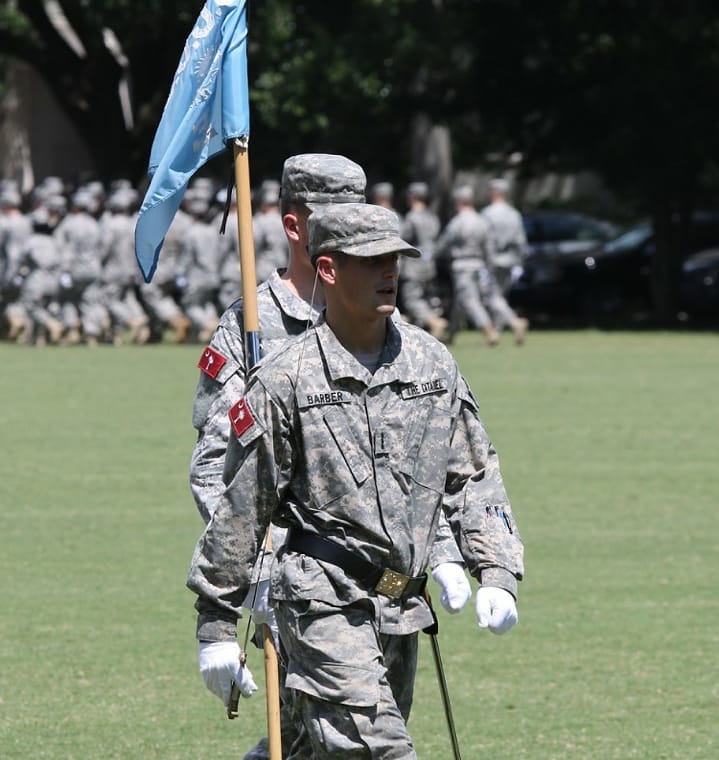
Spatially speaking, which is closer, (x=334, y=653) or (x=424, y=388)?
(x=334, y=653)

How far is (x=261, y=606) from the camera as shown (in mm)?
5199

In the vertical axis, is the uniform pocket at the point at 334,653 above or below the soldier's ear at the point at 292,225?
below

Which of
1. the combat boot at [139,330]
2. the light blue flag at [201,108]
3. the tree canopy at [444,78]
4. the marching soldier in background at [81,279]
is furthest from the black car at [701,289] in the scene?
the light blue flag at [201,108]

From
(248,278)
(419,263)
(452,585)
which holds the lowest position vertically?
(419,263)

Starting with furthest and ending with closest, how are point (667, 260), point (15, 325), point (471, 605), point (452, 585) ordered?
point (667, 260) < point (15, 325) < point (471, 605) < point (452, 585)

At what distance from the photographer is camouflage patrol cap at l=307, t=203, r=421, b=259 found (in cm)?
486

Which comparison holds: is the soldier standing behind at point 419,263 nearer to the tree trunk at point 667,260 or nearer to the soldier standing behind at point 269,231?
the soldier standing behind at point 269,231

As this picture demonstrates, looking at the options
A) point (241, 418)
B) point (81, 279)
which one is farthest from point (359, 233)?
point (81, 279)

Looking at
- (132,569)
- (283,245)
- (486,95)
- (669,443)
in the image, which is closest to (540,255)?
(486,95)

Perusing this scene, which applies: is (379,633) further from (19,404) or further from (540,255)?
(540,255)

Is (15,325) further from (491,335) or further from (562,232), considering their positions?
(562,232)

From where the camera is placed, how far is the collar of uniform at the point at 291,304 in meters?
5.66

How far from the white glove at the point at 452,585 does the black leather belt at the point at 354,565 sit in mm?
160

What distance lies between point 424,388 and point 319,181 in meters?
0.97
